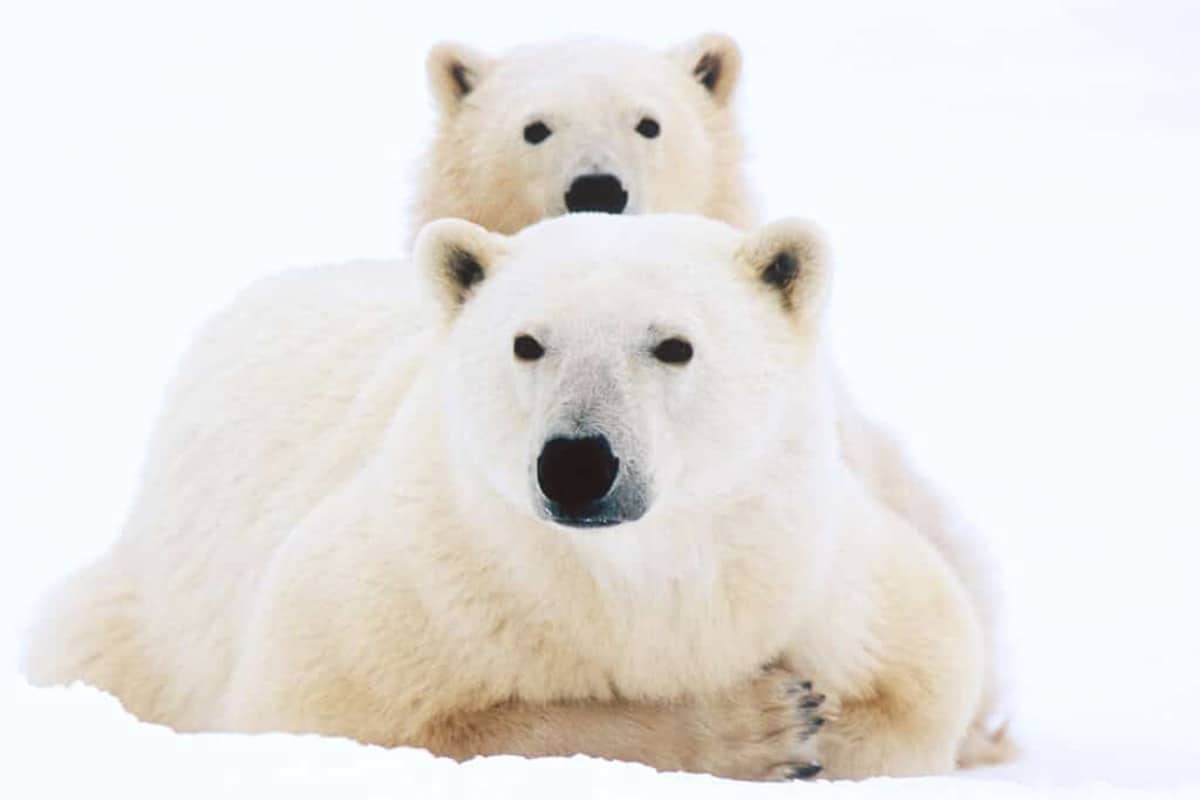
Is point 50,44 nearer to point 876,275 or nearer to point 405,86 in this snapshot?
point 405,86

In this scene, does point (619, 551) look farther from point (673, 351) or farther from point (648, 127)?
point (648, 127)

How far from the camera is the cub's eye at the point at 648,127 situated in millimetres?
6094

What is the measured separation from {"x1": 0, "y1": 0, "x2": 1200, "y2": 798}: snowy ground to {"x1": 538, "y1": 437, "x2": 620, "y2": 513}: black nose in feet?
1.57

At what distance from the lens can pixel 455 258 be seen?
3975mm

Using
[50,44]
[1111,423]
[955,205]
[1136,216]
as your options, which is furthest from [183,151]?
[1111,423]

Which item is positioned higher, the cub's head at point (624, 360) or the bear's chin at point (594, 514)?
the cub's head at point (624, 360)

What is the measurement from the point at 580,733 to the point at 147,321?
11.0 metres

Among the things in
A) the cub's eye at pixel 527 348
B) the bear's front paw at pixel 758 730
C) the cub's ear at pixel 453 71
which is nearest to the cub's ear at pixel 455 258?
the cub's eye at pixel 527 348

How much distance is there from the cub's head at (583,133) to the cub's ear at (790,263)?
1955mm

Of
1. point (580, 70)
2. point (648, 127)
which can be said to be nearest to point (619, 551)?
point (648, 127)

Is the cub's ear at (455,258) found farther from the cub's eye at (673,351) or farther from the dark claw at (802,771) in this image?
the dark claw at (802,771)

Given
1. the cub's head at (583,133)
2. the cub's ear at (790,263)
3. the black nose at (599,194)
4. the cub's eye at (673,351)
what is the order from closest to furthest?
the cub's eye at (673,351) → the cub's ear at (790,263) → the black nose at (599,194) → the cub's head at (583,133)

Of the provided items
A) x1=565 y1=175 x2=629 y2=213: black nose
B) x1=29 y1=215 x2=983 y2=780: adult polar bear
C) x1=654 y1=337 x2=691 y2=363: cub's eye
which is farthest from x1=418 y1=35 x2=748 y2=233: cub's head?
x1=654 y1=337 x2=691 y2=363: cub's eye

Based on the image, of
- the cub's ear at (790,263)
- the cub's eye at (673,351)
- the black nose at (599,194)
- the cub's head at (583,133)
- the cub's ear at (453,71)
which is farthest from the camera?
the cub's ear at (453,71)
